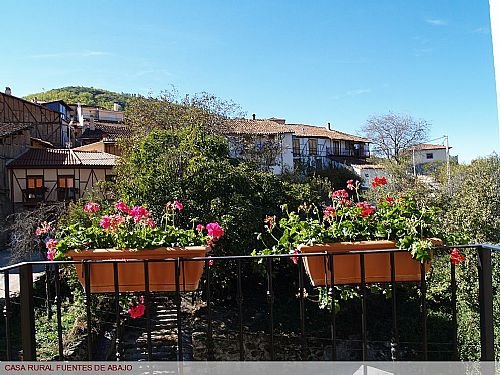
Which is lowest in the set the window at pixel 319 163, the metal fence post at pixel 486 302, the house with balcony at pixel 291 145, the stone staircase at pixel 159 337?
the stone staircase at pixel 159 337

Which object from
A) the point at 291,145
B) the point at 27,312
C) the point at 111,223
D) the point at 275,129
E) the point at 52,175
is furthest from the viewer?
the point at 291,145

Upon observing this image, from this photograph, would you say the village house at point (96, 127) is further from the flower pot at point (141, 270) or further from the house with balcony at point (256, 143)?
the flower pot at point (141, 270)

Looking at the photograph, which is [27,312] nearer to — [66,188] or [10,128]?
[66,188]

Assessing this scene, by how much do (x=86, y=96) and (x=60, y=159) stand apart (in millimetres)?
22576

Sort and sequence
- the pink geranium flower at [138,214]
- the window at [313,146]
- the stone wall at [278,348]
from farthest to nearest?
the window at [313,146], the stone wall at [278,348], the pink geranium flower at [138,214]

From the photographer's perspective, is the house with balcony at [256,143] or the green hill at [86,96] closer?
the house with balcony at [256,143]

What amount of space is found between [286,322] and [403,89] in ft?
49.9

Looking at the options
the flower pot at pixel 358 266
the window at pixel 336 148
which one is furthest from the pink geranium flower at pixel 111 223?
the window at pixel 336 148

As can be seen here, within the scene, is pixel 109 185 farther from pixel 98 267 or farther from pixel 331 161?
Answer: pixel 331 161

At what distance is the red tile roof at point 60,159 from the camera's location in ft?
57.3

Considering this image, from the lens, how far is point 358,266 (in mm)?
1969

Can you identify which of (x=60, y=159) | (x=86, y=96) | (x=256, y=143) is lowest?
(x=60, y=159)

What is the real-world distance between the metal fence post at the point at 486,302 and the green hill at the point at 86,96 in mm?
36257

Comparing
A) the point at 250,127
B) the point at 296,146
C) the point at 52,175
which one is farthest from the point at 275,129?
the point at 52,175
